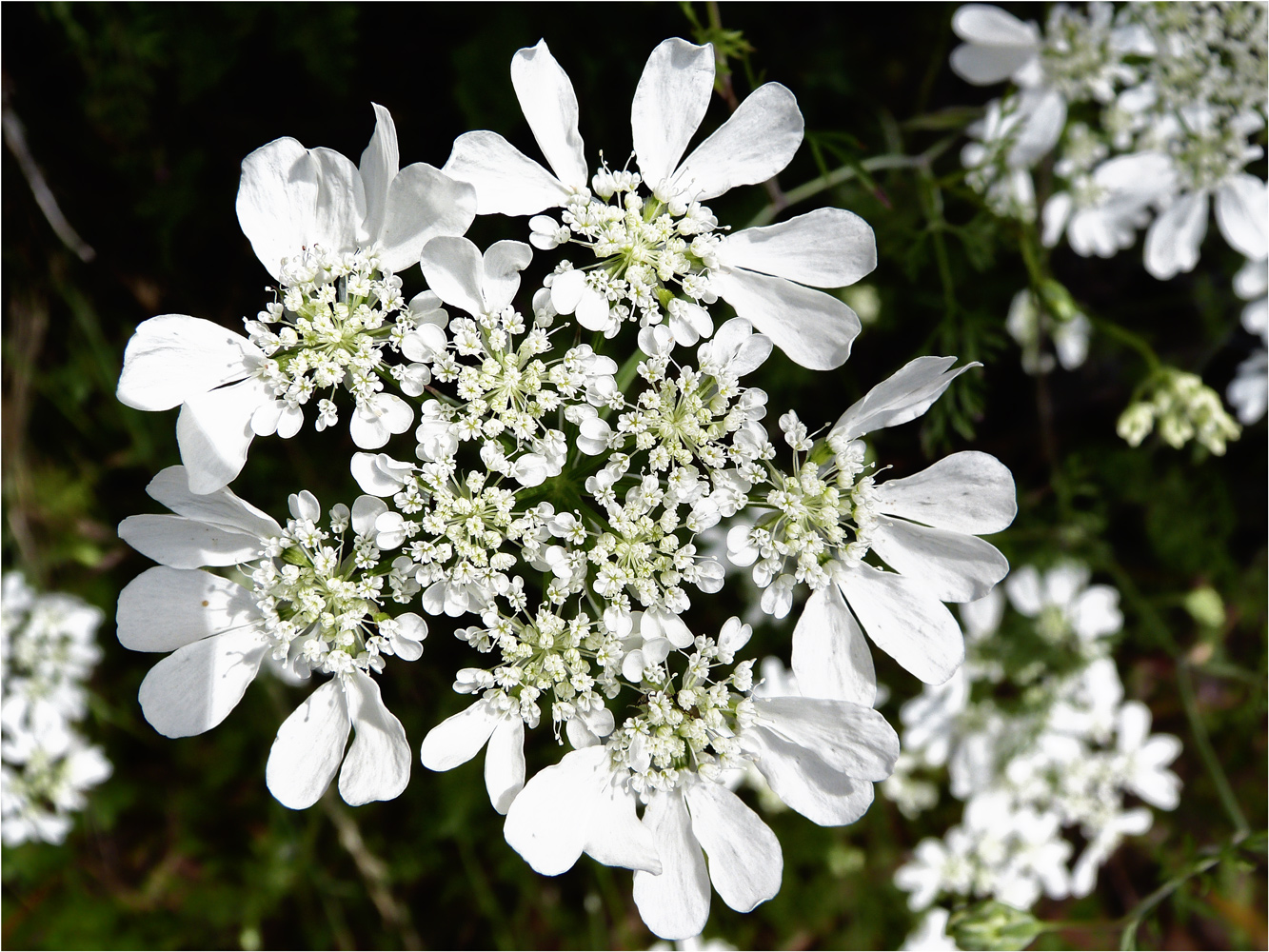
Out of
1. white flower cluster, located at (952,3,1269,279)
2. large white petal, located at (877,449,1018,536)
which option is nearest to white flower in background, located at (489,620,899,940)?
large white petal, located at (877,449,1018,536)

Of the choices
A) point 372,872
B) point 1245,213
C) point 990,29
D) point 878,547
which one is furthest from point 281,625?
point 1245,213

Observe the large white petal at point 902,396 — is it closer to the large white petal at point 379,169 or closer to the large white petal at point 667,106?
the large white petal at point 667,106

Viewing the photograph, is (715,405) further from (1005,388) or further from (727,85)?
(1005,388)

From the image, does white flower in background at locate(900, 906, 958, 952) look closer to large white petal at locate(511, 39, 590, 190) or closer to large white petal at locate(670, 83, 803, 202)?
large white petal at locate(670, 83, 803, 202)

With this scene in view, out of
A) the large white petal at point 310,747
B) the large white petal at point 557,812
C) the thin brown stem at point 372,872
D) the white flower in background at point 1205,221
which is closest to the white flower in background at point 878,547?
the large white petal at point 557,812

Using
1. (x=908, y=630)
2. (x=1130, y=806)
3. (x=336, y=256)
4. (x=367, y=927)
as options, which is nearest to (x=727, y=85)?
(x=336, y=256)

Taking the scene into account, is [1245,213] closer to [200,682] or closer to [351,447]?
[351,447]
